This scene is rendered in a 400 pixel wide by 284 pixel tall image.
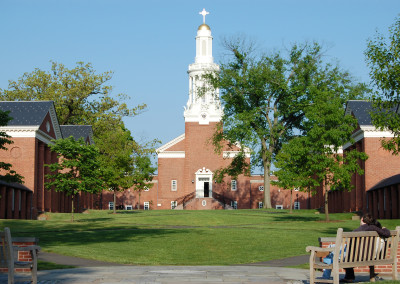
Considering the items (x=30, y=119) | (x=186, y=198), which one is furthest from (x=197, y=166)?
(x=30, y=119)

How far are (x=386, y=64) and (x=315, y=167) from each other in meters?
12.3

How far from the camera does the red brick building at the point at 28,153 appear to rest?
50.9m

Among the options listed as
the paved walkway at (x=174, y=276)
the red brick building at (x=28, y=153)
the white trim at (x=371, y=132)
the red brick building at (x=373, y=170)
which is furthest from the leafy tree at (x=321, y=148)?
the paved walkway at (x=174, y=276)

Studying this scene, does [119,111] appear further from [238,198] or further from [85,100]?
[238,198]

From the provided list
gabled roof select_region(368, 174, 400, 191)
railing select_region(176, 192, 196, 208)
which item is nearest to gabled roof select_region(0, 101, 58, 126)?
gabled roof select_region(368, 174, 400, 191)

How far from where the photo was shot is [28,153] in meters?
53.8

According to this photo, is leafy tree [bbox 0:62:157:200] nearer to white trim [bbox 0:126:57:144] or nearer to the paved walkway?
white trim [bbox 0:126:57:144]

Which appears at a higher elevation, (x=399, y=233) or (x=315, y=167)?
(x=315, y=167)

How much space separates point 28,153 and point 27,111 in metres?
3.97

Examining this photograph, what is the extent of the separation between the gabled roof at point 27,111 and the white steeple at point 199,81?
92.2 feet

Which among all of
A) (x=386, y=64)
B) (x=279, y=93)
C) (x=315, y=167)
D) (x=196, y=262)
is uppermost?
(x=279, y=93)

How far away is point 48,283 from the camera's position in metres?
12.1

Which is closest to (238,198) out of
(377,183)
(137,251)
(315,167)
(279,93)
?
(279,93)

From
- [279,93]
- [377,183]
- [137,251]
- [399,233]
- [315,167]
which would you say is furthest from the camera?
[279,93]
